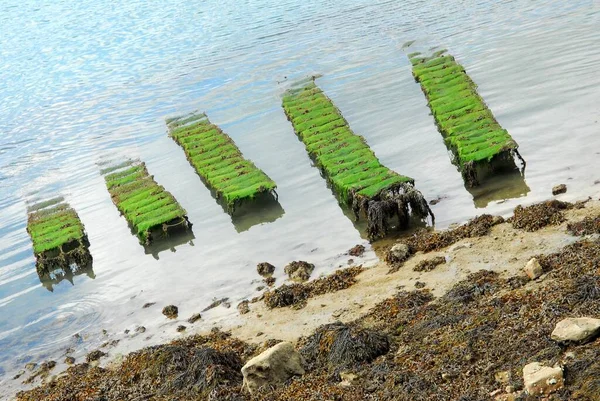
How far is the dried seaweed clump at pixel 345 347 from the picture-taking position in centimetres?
1484

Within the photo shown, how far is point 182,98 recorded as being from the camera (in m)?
40.3

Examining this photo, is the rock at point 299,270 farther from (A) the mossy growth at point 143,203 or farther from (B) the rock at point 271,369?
(B) the rock at point 271,369

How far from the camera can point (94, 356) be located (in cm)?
2016

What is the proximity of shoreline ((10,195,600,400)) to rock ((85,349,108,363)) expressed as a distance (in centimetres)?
50

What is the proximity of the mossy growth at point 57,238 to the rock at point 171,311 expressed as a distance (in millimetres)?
5401

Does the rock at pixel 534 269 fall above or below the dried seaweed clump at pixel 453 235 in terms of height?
below

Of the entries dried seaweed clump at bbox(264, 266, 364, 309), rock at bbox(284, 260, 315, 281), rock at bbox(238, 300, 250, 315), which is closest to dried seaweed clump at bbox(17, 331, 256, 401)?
rock at bbox(238, 300, 250, 315)

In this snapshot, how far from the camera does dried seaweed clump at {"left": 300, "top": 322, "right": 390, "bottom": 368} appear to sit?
14836mm

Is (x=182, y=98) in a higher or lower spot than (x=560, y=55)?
higher

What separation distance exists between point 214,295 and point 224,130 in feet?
45.3

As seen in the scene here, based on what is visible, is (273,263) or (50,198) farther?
(50,198)

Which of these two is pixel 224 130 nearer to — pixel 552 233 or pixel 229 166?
pixel 229 166

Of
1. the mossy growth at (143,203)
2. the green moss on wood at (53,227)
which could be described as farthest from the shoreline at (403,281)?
the green moss on wood at (53,227)

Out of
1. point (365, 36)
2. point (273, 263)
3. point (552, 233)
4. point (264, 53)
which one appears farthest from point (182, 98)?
point (552, 233)
